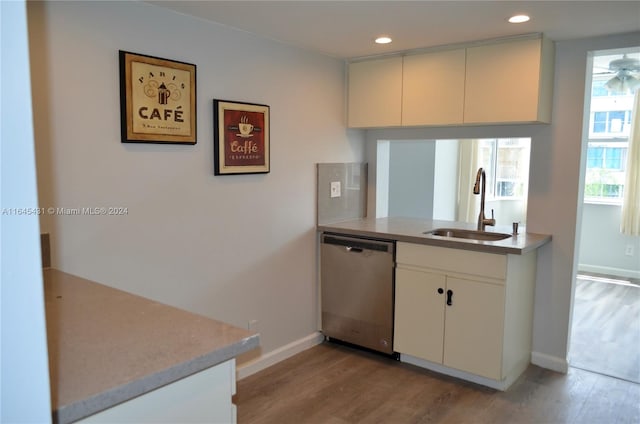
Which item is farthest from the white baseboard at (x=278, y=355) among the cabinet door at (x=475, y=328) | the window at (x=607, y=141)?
the window at (x=607, y=141)

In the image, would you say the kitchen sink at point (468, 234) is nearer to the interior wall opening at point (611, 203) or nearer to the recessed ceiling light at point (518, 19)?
the recessed ceiling light at point (518, 19)

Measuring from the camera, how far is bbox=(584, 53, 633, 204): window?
18.9 ft

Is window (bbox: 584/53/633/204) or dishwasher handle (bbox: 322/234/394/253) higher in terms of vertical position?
window (bbox: 584/53/633/204)

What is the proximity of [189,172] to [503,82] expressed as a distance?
195cm

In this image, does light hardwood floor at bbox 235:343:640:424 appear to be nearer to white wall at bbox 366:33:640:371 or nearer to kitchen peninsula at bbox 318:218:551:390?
kitchen peninsula at bbox 318:218:551:390

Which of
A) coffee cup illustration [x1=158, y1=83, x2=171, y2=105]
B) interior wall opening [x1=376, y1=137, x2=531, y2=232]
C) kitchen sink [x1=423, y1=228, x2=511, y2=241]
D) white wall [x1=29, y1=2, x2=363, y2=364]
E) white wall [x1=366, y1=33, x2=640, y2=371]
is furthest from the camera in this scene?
interior wall opening [x1=376, y1=137, x2=531, y2=232]

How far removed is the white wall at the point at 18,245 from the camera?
2.00ft

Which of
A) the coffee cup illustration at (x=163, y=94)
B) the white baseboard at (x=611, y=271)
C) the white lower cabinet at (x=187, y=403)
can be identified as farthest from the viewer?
the white baseboard at (x=611, y=271)

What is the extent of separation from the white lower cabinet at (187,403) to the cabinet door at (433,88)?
2.42 meters

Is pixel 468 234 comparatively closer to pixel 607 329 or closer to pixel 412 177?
pixel 607 329

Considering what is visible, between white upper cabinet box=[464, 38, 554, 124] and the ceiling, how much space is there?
0.09m

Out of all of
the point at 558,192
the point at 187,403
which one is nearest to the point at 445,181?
the point at 558,192

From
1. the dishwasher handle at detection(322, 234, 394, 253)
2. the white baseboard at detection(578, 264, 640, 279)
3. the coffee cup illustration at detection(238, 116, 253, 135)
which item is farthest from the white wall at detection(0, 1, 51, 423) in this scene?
the white baseboard at detection(578, 264, 640, 279)

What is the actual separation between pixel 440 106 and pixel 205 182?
1622mm
